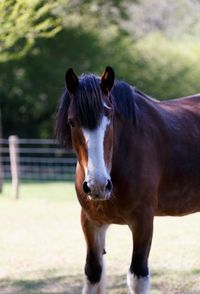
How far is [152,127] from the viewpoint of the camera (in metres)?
5.06

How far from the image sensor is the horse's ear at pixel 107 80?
14.7 feet

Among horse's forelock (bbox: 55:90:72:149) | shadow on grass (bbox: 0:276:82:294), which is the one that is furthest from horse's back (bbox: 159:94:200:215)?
shadow on grass (bbox: 0:276:82:294)

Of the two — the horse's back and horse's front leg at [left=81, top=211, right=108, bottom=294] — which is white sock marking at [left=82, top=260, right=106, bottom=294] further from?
the horse's back

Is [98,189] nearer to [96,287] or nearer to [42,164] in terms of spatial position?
[96,287]

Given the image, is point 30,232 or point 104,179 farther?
point 30,232

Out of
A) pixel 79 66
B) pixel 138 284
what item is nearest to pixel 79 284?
pixel 138 284

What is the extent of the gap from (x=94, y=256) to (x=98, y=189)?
3.92 feet

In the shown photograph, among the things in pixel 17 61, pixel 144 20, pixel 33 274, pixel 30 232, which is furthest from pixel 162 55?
pixel 33 274

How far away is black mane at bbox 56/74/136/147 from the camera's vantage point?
4.30 meters

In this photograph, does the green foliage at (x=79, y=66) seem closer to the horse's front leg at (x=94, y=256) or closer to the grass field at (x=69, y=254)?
the grass field at (x=69, y=254)

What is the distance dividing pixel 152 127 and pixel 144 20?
34566 mm

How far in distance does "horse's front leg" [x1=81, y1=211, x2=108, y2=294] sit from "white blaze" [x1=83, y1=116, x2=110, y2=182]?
93cm

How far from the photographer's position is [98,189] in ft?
13.5

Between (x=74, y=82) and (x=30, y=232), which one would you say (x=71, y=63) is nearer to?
(x=30, y=232)
